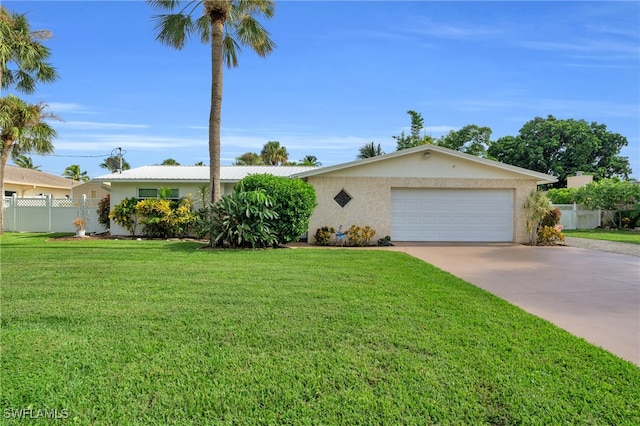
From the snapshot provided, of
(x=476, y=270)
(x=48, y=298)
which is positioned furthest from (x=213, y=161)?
(x=476, y=270)

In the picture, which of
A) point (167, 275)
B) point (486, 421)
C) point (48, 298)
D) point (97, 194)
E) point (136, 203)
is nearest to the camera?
point (486, 421)

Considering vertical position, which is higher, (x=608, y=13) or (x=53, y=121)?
(x=608, y=13)

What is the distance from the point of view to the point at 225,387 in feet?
9.59

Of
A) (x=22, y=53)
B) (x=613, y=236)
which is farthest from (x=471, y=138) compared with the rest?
(x=22, y=53)

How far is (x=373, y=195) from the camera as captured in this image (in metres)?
13.9

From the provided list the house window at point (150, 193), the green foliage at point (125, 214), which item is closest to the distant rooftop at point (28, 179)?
the green foliage at point (125, 214)

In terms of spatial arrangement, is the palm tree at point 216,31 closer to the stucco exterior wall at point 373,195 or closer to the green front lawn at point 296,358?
the stucco exterior wall at point 373,195

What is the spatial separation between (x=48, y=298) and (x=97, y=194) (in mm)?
29317

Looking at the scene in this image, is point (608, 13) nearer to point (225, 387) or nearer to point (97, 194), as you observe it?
point (225, 387)

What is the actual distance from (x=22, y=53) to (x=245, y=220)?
12534 millimetres

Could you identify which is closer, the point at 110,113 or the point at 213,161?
the point at 213,161

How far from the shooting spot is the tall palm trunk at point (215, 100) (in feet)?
40.4

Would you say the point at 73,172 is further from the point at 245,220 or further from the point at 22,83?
the point at 245,220

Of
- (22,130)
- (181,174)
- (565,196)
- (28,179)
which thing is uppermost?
(22,130)
